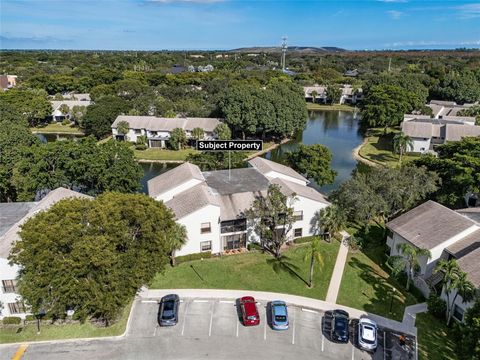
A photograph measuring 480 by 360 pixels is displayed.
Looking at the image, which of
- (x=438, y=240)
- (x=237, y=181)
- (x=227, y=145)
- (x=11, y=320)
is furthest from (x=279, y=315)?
(x=227, y=145)

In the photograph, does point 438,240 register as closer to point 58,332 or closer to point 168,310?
point 168,310

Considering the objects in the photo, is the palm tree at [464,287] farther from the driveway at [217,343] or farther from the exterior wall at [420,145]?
the exterior wall at [420,145]

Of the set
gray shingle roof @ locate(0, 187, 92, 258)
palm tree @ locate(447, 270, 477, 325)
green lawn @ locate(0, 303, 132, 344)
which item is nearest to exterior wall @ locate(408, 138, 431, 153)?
palm tree @ locate(447, 270, 477, 325)

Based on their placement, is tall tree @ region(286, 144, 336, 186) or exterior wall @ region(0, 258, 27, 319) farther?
tall tree @ region(286, 144, 336, 186)

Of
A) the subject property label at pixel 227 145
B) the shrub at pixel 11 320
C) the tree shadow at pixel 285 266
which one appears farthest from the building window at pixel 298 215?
the shrub at pixel 11 320

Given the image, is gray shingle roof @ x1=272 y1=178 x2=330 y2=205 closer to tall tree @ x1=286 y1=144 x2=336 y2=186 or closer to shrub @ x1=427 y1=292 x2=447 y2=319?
tall tree @ x1=286 y1=144 x2=336 y2=186

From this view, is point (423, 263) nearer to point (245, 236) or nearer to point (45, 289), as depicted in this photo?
point (245, 236)
